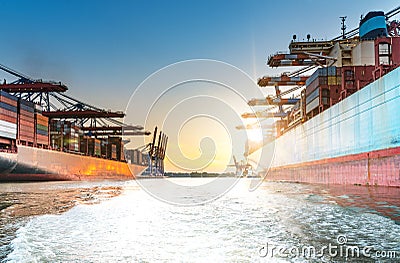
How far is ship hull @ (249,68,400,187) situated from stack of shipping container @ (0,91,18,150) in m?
31.9

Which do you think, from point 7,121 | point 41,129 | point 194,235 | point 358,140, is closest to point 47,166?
point 41,129

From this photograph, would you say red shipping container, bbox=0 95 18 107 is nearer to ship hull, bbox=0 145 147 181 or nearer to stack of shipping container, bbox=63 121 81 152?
ship hull, bbox=0 145 147 181

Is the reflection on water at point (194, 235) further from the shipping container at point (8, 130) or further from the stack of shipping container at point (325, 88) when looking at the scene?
the shipping container at point (8, 130)

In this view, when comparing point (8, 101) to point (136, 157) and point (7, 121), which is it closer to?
point (7, 121)

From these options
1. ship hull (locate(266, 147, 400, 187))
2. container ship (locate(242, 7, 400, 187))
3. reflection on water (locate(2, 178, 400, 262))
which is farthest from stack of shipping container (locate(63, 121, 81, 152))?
reflection on water (locate(2, 178, 400, 262))

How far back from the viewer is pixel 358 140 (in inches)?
854

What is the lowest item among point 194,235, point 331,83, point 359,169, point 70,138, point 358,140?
point 194,235

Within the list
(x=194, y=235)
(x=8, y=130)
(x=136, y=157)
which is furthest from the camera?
(x=136, y=157)

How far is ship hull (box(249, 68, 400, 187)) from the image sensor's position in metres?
17.3

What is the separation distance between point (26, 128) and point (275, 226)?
42.4 meters

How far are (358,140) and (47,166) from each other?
35.0 metres

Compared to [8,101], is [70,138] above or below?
below

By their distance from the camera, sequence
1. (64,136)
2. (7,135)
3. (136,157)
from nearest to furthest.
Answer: (7,135)
(64,136)
(136,157)

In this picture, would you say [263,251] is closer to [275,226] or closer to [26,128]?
[275,226]
